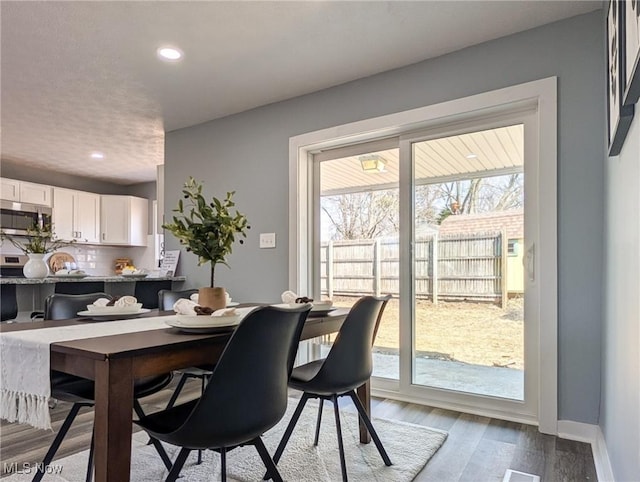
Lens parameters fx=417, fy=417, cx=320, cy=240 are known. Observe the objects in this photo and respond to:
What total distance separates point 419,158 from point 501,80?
740 millimetres

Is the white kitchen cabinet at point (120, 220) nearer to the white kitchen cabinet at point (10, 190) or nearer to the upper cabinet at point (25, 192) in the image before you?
the upper cabinet at point (25, 192)

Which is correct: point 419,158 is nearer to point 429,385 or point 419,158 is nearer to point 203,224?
point 429,385

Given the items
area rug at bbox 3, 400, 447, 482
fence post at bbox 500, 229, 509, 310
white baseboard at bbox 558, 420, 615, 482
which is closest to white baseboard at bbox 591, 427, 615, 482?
white baseboard at bbox 558, 420, 615, 482

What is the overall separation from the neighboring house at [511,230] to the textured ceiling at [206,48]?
1122mm

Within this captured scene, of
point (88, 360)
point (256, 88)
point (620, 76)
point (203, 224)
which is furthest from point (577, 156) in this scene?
point (88, 360)

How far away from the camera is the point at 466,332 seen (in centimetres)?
290

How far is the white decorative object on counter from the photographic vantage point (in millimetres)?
3066

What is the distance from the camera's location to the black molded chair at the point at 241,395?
1.19 metres

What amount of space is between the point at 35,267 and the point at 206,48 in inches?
79.5

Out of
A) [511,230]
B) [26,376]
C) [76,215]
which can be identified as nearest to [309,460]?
[26,376]

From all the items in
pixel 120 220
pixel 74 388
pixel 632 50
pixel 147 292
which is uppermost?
pixel 632 50

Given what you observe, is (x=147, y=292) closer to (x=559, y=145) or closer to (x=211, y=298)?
(x=211, y=298)

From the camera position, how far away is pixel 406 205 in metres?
3.08

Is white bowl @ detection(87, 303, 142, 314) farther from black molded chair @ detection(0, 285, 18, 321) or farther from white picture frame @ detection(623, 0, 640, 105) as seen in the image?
white picture frame @ detection(623, 0, 640, 105)
